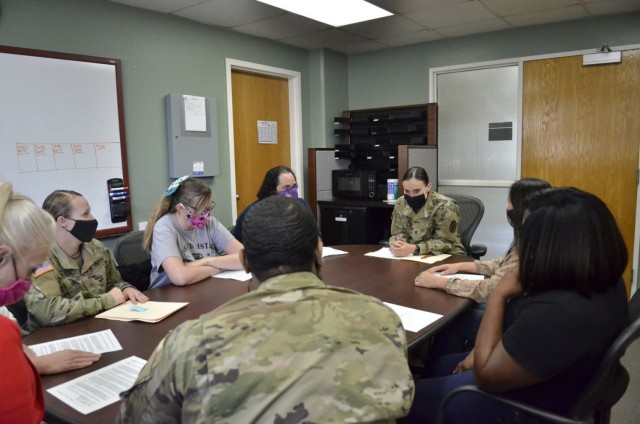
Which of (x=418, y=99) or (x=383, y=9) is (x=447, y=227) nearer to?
(x=383, y=9)

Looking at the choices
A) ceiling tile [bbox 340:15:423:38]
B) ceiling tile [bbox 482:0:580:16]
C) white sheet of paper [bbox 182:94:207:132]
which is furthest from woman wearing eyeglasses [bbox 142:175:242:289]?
ceiling tile [bbox 482:0:580:16]

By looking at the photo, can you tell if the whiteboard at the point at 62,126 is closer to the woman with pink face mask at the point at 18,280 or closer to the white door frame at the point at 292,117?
the white door frame at the point at 292,117

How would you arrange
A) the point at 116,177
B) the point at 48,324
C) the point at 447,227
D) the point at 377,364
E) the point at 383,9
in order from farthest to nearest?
the point at 383,9 → the point at 116,177 → the point at 447,227 → the point at 48,324 → the point at 377,364

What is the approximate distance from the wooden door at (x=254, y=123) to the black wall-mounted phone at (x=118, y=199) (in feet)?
3.86

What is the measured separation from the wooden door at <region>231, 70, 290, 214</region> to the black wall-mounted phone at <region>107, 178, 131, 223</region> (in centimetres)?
118

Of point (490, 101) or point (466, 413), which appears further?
point (490, 101)

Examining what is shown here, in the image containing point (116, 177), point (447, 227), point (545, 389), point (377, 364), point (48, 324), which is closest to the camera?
point (377, 364)

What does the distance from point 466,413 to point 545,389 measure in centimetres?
24

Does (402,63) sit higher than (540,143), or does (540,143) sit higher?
(402,63)

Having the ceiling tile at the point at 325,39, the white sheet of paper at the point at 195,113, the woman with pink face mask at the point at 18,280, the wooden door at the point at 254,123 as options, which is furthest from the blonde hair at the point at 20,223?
the ceiling tile at the point at 325,39

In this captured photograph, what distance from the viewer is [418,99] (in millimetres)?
4734

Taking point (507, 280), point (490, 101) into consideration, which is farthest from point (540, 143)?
point (507, 280)

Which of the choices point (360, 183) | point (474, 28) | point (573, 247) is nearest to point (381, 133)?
point (360, 183)

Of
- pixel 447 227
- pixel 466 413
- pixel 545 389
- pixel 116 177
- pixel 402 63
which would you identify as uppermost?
pixel 402 63
